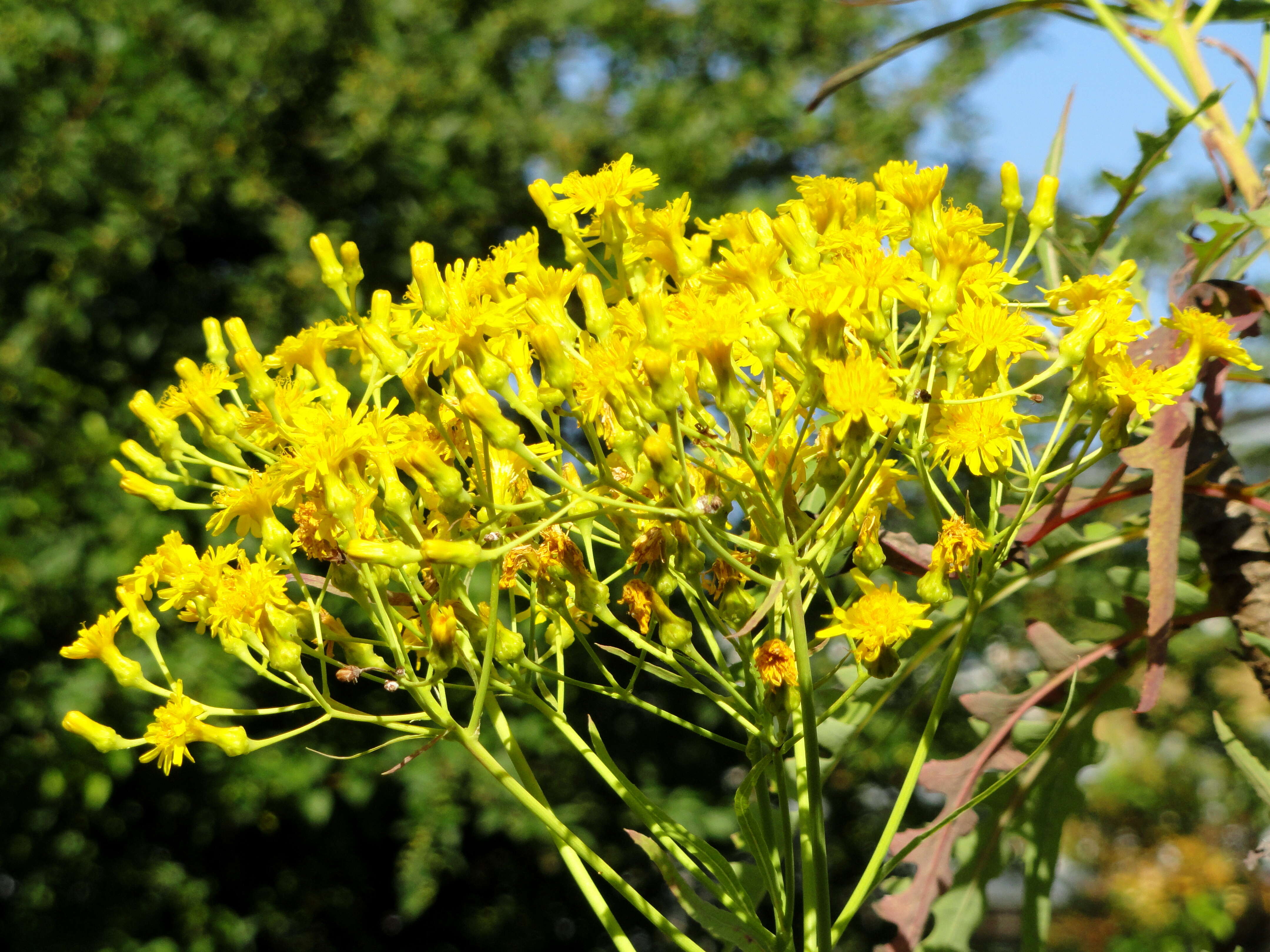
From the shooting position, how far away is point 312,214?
245 centimetres

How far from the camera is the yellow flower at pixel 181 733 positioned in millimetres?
586

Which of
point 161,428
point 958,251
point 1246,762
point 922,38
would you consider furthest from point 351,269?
point 1246,762

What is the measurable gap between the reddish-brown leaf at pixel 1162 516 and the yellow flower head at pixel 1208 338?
7cm

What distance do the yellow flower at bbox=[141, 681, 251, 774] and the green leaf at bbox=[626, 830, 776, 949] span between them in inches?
9.1

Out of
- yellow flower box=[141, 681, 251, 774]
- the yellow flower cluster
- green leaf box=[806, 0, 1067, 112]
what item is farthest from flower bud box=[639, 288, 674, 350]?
green leaf box=[806, 0, 1067, 112]

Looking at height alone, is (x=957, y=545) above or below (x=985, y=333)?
below

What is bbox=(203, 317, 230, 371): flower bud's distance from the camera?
0.71 metres

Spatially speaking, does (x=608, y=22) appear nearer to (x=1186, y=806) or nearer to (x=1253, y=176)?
(x=1253, y=176)

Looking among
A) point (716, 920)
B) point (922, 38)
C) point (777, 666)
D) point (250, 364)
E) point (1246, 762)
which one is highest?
point (922, 38)

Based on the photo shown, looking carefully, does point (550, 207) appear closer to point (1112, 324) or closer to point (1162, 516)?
point (1112, 324)

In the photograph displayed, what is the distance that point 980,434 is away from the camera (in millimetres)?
564

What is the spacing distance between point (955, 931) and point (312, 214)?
2.11 meters

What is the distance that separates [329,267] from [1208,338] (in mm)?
539

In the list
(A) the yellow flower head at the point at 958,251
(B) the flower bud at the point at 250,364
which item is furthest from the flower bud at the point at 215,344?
(A) the yellow flower head at the point at 958,251
